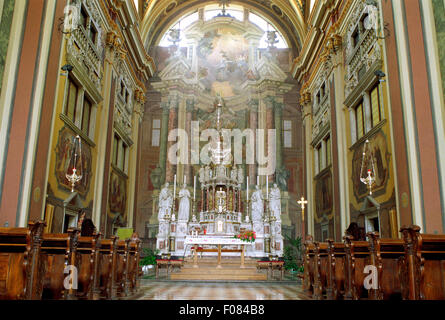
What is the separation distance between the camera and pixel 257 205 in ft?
55.8

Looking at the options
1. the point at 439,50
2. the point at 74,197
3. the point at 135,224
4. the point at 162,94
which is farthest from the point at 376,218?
the point at 162,94

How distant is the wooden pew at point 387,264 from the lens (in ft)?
16.9

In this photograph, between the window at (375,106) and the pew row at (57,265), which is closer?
the pew row at (57,265)

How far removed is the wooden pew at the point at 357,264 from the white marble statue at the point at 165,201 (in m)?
11.5

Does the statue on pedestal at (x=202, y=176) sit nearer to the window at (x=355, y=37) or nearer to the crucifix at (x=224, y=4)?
the window at (x=355, y=37)

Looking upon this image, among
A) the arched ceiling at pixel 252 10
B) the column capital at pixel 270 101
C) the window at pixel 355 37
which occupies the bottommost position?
the window at pixel 355 37

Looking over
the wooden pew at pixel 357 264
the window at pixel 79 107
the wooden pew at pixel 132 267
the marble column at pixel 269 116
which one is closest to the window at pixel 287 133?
the marble column at pixel 269 116

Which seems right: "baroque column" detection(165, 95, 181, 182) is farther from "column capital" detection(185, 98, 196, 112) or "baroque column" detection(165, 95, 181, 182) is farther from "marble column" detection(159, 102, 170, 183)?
"column capital" detection(185, 98, 196, 112)

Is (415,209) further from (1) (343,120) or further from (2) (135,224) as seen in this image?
(2) (135,224)

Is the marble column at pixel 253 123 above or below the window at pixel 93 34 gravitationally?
below

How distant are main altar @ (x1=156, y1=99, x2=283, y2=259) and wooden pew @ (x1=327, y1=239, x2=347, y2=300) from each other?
26.8 ft

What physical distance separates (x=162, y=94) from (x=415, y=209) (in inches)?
561

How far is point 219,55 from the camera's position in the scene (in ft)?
65.8

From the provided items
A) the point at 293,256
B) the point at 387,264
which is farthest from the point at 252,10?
the point at 387,264
